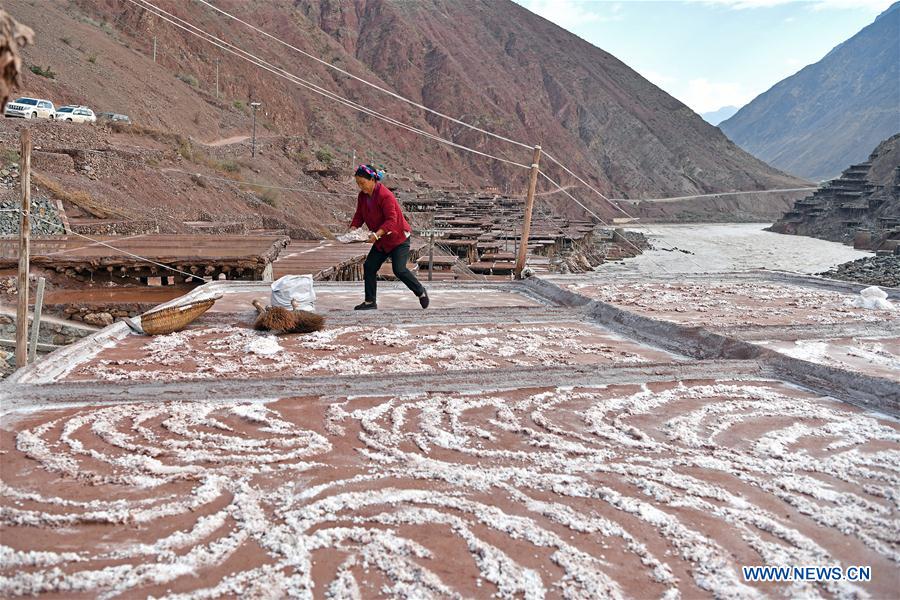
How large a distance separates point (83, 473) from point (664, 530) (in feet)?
7.09

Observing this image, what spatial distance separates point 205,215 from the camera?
19.5 m

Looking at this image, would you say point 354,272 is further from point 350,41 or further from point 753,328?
point 350,41

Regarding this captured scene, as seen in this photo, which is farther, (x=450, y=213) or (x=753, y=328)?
(x=450, y=213)

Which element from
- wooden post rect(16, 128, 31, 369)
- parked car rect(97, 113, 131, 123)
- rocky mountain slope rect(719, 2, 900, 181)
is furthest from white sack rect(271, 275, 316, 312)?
rocky mountain slope rect(719, 2, 900, 181)

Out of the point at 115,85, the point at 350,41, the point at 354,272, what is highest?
the point at 350,41

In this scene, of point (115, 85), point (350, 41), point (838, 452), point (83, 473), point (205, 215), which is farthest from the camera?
point (350, 41)

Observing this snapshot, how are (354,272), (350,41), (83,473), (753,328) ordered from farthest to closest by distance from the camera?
(350,41) < (354,272) < (753,328) < (83,473)

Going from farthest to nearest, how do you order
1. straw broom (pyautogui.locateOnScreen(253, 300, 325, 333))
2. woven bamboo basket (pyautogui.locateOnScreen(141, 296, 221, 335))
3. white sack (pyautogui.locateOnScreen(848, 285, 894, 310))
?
white sack (pyautogui.locateOnScreen(848, 285, 894, 310))
straw broom (pyautogui.locateOnScreen(253, 300, 325, 333))
woven bamboo basket (pyautogui.locateOnScreen(141, 296, 221, 335))

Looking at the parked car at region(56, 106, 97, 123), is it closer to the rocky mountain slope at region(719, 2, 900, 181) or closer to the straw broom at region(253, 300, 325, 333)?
the straw broom at region(253, 300, 325, 333)

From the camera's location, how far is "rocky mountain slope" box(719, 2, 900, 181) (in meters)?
141

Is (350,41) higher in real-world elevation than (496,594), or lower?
higher

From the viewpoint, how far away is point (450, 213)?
30328 mm

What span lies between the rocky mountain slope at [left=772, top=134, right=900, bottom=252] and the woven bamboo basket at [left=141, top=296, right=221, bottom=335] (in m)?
41.6

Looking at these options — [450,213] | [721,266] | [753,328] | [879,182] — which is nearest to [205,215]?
[450,213]
